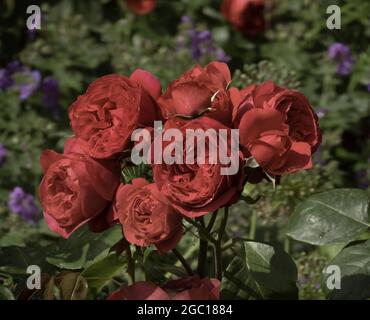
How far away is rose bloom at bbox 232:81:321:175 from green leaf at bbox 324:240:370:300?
0.51ft

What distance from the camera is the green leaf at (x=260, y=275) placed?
1.21m

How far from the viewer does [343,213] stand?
1232mm

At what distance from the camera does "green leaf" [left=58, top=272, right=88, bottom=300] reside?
1181mm

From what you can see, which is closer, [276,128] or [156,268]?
[276,128]

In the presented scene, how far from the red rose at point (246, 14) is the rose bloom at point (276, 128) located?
1774 millimetres

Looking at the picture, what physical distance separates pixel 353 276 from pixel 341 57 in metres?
1.62

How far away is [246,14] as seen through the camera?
9.60 feet

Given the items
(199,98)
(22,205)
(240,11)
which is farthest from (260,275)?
(240,11)

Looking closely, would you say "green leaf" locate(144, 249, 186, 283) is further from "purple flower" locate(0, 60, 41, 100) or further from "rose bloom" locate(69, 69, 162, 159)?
"purple flower" locate(0, 60, 41, 100)

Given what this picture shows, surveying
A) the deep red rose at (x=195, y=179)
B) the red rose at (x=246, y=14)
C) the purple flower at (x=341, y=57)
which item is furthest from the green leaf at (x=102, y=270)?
the red rose at (x=246, y=14)

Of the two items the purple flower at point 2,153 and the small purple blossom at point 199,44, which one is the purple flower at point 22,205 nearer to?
the purple flower at point 2,153

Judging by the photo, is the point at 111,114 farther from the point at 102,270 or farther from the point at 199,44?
the point at 199,44

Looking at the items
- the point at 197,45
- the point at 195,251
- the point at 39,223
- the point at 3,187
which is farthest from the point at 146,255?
the point at 197,45

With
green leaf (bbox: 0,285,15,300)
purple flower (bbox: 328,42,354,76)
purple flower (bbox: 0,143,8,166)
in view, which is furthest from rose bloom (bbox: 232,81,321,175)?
purple flower (bbox: 328,42,354,76)
